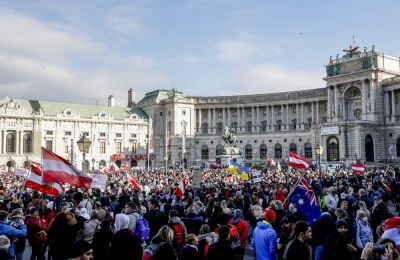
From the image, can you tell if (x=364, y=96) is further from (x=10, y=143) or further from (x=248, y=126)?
(x=10, y=143)

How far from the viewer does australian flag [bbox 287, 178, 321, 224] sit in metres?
11.8

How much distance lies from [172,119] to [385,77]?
43081 millimetres

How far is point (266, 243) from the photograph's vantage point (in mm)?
8398

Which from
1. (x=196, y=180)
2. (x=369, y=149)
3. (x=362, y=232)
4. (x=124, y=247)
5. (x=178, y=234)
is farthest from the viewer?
(x=369, y=149)

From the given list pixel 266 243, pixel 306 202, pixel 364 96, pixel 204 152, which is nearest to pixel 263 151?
pixel 204 152

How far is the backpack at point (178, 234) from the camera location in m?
9.23

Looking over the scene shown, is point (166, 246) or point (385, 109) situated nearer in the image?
point (166, 246)

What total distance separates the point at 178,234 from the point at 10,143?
76.8 meters

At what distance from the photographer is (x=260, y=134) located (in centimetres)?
8662

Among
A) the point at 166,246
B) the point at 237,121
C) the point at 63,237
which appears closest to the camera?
the point at 166,246

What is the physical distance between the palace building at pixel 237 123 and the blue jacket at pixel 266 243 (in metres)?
52.2

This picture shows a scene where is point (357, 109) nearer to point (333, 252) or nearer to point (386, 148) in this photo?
point (386, 148)

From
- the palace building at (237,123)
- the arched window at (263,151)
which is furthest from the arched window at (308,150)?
the arched window at (263,151)

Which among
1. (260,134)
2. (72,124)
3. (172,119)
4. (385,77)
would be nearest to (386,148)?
(385,77)
